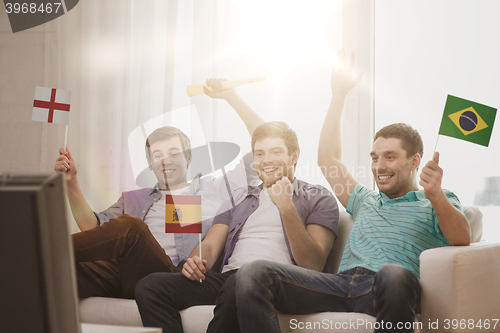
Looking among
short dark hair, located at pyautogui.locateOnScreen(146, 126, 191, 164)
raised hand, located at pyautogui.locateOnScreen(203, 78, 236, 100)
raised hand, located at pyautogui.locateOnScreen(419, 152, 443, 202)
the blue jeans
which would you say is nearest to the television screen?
the blue jeans

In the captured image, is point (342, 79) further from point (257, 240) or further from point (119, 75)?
point (119, 75)

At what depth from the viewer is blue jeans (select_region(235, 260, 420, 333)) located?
1.10m

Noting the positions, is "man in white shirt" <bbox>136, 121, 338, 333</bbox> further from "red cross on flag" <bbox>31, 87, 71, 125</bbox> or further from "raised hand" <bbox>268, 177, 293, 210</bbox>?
"red cross on flag" <bbox>31, 87, 71, 125</bbox>

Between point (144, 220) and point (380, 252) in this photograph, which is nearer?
point (380, 252)

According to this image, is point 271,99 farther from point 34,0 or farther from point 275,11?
point 34,0

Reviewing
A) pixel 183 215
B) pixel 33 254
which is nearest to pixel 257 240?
pixel 183 215

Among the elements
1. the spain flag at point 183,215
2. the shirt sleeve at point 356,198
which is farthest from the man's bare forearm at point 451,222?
the spain flag at point 183,215

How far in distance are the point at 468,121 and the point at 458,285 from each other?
2.01ft

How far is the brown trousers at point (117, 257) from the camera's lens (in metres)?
1.40

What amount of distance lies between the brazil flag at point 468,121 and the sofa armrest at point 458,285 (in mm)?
408

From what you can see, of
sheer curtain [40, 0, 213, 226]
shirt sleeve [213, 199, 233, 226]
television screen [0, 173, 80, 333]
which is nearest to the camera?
television screen [0, 173, 80, 333]

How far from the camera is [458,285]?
1.13 m

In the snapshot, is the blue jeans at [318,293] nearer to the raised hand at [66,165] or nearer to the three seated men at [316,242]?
the three seated men at [316,242]

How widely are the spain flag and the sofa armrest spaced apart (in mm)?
757
